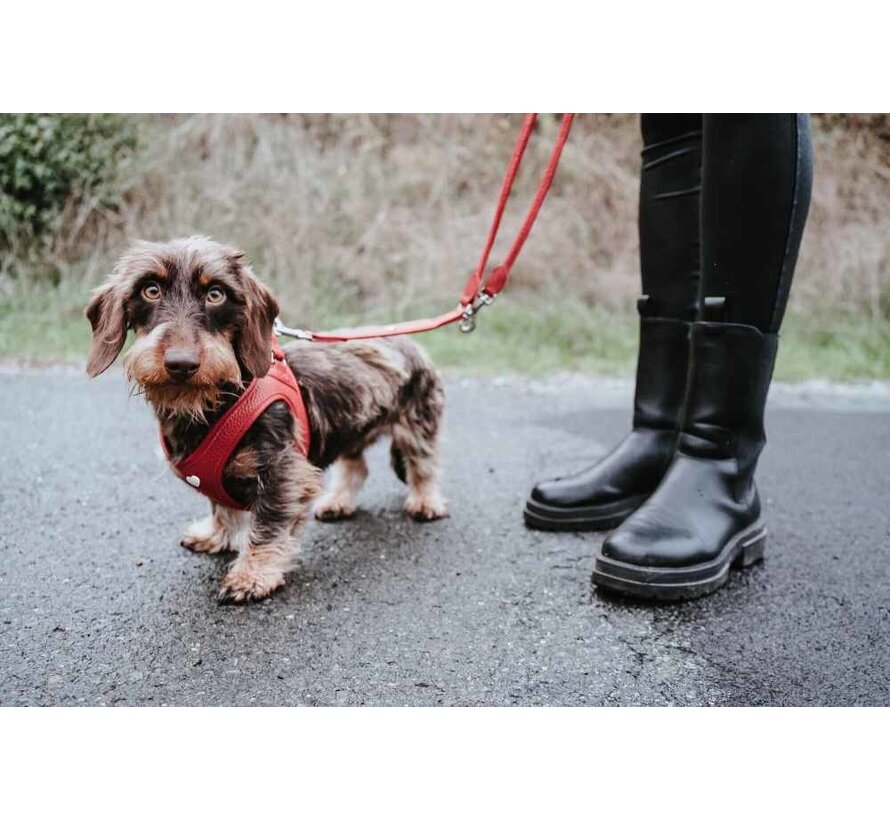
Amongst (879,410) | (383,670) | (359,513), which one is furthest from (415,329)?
(879,410)

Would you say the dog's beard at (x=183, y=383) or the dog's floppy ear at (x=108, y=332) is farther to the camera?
the dog's floppy ear at (x=108, y=332)

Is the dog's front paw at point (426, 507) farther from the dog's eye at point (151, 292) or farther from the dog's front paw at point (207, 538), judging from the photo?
the dog's eye at point (151, 292)

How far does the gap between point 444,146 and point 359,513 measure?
6.33 metres

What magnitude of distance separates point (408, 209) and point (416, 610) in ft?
21.5

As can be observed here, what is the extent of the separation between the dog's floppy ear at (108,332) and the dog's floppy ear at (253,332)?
0.34 m

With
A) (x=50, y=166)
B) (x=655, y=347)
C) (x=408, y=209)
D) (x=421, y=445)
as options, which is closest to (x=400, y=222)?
(x=408, y=209)

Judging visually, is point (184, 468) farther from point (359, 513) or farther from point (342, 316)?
point (342, 316)

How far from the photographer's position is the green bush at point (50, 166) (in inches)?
267

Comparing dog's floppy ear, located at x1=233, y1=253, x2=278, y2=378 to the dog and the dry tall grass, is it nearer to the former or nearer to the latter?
the dog

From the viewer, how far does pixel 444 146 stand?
28.3 feet

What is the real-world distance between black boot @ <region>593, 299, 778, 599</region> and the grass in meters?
3.40

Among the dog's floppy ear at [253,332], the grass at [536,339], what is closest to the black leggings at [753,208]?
the dog's floppy ear at [253,332]

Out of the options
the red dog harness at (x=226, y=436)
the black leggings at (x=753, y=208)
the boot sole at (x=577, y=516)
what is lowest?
the boot sole at (x=577, y=516)

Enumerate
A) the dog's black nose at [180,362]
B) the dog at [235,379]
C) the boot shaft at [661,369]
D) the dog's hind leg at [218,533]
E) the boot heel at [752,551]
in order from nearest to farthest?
the dog's black nose at [180,362] < the dog at [235,379] < the boot heel at [752,551] < the dog's hind leg at [218,533] < the boot shaft at [661,369]
